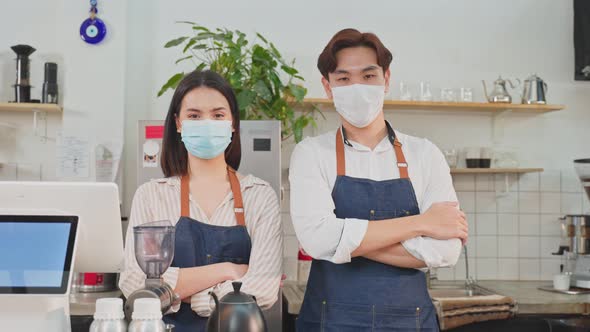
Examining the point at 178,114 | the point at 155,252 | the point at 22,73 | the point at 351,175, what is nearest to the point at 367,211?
the point at 351,175

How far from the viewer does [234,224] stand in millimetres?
2090

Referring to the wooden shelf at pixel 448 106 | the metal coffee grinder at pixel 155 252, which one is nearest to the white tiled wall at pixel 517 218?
the wooden shelf at pixel 448 106

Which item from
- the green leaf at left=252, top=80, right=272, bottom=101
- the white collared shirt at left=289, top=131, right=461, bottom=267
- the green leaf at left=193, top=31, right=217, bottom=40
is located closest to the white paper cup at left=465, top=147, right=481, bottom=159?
the green leaf at left=252, top=80, right=272, bottom=101

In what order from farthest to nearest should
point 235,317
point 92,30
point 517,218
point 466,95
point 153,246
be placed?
point 517,218, point 466,95, point 92,30, point 153,246, point 235,317

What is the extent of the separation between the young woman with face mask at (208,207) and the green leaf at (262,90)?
1.32 meters

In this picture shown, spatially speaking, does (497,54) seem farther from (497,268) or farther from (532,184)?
(497,268)

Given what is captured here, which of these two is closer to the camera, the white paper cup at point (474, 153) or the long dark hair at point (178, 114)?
the long dark hair at point (178, 114)

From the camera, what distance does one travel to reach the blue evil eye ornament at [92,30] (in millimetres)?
3980

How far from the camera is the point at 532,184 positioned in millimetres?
4438

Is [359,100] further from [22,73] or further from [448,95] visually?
[22,73]

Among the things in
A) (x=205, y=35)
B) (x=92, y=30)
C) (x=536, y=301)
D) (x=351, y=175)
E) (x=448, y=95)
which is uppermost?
(x=92, y=30)

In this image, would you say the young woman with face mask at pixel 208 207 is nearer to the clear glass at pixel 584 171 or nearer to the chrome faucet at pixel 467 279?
the chrome faucet at pixel 467 279

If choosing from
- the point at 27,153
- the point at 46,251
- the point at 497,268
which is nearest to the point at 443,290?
the point at 497,268

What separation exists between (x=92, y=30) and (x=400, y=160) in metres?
2.51
